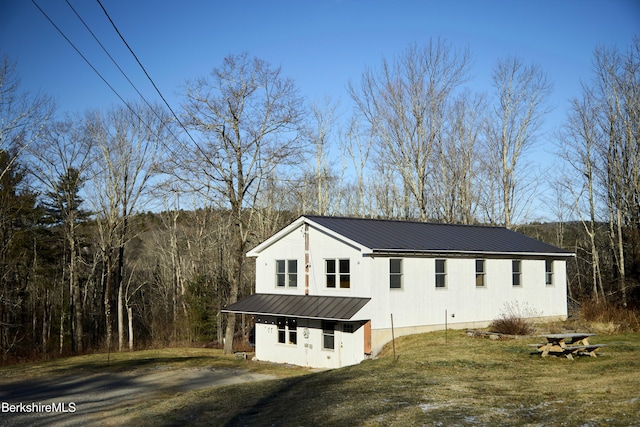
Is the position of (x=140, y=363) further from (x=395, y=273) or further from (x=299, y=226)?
(x=395, y=273)

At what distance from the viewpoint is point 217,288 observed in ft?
152

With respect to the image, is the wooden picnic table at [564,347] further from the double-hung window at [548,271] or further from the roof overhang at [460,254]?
the double-hung window at [548,271]

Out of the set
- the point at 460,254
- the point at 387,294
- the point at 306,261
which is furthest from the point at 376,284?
the point at 460,254

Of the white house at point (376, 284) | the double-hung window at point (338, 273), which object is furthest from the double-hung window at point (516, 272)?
the double-hung window at point (338, 273)

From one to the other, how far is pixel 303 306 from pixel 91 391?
390 inches

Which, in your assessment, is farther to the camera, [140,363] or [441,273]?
[441,273]

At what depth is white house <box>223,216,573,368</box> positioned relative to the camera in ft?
82.1

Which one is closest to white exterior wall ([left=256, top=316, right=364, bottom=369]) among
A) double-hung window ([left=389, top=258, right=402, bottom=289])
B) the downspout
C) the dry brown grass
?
the downspout

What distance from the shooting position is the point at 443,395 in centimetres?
1316

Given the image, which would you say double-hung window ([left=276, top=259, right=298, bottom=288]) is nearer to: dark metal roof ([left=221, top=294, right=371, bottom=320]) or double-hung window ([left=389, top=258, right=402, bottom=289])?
dark metal roof ([left=221, top=294, right=371, bottom=320])

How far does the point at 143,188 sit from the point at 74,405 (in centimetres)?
2351

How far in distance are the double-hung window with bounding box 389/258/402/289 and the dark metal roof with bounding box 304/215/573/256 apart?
2.26 feet

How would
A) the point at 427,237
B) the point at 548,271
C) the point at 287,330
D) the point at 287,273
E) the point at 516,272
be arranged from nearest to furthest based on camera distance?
the point at 287,330, the point at 427,237, the point at 287,273, the point at 516,272, the point at 548,271

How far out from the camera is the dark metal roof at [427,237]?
26195 millimetres
